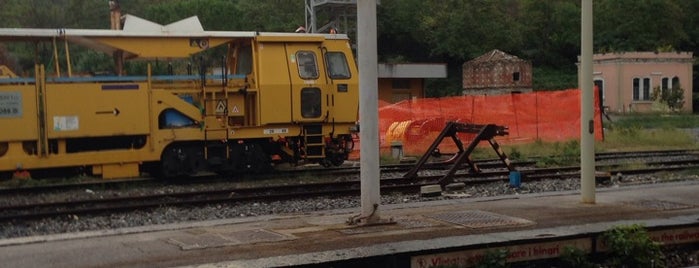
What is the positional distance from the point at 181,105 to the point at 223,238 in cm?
656

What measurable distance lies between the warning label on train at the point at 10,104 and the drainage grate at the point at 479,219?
7733 millimetres

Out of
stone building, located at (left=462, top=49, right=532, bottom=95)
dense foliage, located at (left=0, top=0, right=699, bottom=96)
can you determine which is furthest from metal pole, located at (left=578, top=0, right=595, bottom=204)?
dense foliage, located at (left=0, top=0, right=699, bottom=96)

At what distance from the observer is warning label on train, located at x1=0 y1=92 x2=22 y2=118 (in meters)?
12.6

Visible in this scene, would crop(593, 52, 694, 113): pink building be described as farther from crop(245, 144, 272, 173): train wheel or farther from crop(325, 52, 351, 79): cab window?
crop(245, 144, 272, 173): train wheel

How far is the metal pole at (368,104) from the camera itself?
8352 millimetres

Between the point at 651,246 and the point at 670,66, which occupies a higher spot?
the point at 670,66

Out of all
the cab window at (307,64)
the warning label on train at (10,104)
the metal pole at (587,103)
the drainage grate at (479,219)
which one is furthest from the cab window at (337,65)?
the metal pole at (587,103)

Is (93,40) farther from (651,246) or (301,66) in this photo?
(651,246)

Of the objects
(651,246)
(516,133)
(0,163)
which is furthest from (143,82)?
(516,133)

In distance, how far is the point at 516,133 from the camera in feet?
81.5

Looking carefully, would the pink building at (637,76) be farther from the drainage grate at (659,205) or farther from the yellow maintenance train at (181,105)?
the drainage grate at (659,205)

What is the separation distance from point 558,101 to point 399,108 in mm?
5436

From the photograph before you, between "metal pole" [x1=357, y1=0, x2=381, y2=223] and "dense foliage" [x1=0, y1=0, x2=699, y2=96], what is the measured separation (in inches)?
2002

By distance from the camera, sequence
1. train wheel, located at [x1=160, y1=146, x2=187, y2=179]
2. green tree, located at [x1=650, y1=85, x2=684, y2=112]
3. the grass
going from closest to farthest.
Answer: train wheel, located at [x1=160, y1=146, x2=187, y2=179] → the grass → green tree, located at [x1=650, y1=85, x2=684, y2=112]
